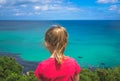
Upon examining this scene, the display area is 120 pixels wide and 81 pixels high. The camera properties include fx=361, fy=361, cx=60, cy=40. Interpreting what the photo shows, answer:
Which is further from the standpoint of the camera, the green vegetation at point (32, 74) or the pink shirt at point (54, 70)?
the green vegetation at point (32, 74)

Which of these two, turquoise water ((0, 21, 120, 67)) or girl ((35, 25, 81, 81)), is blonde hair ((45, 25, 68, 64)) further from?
turquoise water ((0, 21, 120, 67))

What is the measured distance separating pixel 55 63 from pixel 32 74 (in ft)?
10.9

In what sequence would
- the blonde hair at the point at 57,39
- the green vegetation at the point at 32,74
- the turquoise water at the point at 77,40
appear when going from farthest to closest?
the turquoise water at the point at 77,40 < the green vegetation at the point at 32,74 < the blonde hair at the point at 57,39

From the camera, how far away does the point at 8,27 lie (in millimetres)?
19375

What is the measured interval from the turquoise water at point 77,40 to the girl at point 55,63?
456 inches

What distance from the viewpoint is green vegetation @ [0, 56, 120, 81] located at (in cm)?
559

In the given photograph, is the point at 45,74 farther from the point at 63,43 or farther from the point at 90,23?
the point at 90,23

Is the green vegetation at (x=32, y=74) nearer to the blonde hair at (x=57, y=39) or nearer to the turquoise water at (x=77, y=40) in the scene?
the blonde hair at (x=57, y=39)

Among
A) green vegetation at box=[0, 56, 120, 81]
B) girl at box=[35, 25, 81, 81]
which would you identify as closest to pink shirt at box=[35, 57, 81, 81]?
girl at box=[35, 25, 81, 81]

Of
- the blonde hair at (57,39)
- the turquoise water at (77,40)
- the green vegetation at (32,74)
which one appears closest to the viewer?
the blonde hair at (57,39)

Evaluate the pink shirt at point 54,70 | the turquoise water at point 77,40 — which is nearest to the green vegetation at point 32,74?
the pink shirt at point 54,70

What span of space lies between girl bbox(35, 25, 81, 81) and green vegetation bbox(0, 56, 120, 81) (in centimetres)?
286

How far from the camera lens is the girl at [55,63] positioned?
2.64 meters

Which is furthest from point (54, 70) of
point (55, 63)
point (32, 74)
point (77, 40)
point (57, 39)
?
point (77, 40)
